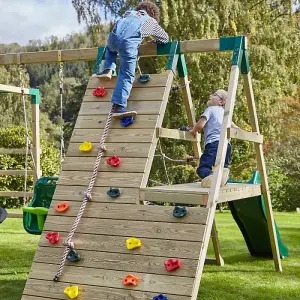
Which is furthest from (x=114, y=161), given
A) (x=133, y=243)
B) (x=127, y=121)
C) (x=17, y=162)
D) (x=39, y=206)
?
(x=17, y=162)

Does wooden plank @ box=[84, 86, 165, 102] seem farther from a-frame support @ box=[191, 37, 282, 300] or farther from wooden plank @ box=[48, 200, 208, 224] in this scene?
wooden plank @ box=[48, 200, 208, 224]

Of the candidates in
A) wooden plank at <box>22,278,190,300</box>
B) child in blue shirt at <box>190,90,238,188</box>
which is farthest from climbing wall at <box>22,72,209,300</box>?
child in blue shirt at <box>190,90,238,188</box>

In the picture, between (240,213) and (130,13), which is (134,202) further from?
(240,213)

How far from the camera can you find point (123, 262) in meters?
4.07

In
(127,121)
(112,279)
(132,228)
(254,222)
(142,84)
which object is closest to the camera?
(112,279)

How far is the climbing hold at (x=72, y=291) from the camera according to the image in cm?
403

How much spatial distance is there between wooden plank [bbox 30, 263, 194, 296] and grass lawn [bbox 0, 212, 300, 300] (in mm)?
918

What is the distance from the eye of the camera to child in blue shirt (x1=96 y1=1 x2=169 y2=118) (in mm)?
4672

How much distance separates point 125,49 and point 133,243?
65.8 inches

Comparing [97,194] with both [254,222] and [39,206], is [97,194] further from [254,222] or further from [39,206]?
[254,222]

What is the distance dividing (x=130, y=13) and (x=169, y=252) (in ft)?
7.18

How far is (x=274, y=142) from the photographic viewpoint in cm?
1642

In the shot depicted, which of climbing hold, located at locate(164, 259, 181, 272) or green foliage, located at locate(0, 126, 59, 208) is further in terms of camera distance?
green foliage, located at locate(0, 126, 59, 208)

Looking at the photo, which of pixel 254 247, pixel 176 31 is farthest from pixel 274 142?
pixel 254 247
